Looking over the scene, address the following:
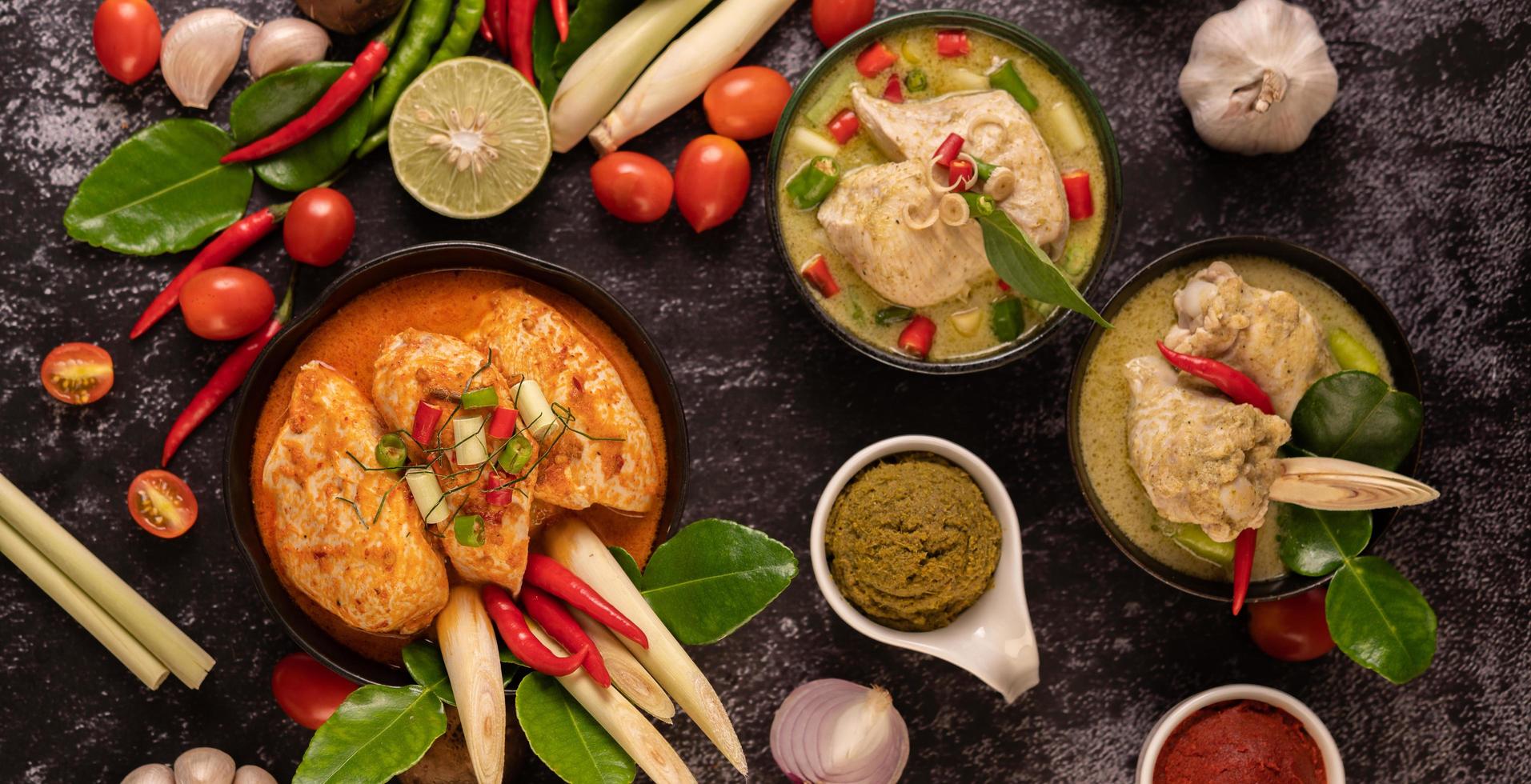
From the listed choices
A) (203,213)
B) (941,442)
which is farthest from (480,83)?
(941,442)

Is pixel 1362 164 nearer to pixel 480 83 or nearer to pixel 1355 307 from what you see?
pixel 1355 307

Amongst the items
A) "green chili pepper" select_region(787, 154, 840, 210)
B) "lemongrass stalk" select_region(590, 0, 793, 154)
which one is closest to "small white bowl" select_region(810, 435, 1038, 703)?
"green chili pepper" select_region(787, 154, 840, 210)

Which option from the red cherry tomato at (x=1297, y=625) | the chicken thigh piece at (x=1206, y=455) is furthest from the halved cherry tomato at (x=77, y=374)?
the red cherry tomato at (x=1297, y=625)

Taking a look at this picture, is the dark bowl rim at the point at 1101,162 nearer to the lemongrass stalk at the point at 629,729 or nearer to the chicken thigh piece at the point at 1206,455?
the chicken thigh piece at the point at 1206,455

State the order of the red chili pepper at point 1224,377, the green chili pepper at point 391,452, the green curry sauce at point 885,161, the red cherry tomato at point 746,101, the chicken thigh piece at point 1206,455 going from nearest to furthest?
the green chili pepper at point 391,452, the chicken thigh piece at point 1206,455, the red chili pepper at point 1224,377, the green curry sauce at point 885,161, the red cherry tomato at point 746,101

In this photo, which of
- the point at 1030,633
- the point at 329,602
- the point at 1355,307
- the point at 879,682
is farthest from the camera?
the point at 879,682

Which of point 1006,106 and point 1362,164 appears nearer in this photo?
point 1006,106

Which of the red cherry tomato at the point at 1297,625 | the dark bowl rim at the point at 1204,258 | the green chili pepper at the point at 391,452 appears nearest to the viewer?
the green chili pepper at the point at 391,452
